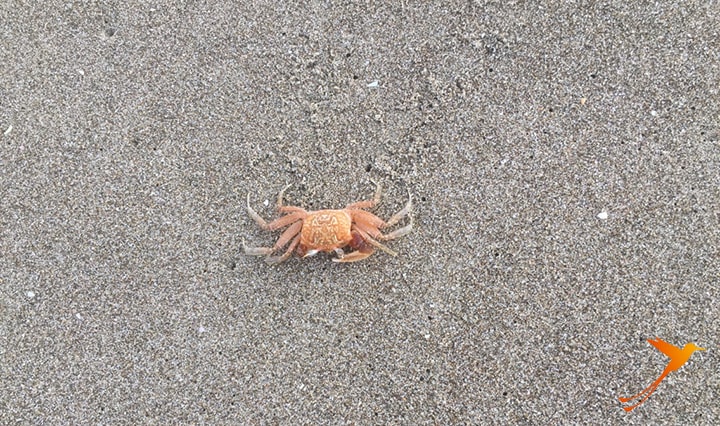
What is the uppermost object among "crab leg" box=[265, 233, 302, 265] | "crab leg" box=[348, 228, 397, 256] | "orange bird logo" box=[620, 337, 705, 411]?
"crab leg" box=[348, 228, 397, 256]

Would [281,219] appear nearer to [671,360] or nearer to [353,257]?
[353,257]

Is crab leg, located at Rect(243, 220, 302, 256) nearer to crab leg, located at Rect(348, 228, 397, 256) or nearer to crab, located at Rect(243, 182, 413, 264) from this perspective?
crab, located at Rect(243, 182, 413, 264)

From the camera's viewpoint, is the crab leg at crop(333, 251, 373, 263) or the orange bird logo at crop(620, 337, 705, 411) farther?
the crab leg at crop(333, 251, 373, 263)

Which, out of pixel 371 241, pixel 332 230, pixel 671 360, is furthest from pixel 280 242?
pixel 671 360

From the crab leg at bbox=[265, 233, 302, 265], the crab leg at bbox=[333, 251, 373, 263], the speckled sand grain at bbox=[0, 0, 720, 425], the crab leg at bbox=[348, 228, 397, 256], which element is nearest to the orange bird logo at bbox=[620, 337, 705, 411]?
the speckled sand grain at bbox=[0, 0, 720, 425]

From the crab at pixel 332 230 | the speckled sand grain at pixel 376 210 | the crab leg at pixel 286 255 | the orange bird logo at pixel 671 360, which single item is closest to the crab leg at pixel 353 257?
the crab at pixel 332 230

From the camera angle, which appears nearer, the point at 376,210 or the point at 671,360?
the point at 671,360

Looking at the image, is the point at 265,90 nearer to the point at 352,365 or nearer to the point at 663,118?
the point at 352,365

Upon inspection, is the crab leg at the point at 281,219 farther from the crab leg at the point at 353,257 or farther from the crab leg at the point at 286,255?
the crab leg at the point at 353,257

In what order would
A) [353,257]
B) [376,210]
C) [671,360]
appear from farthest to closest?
[376,210] < [353,257] < [671,360]
